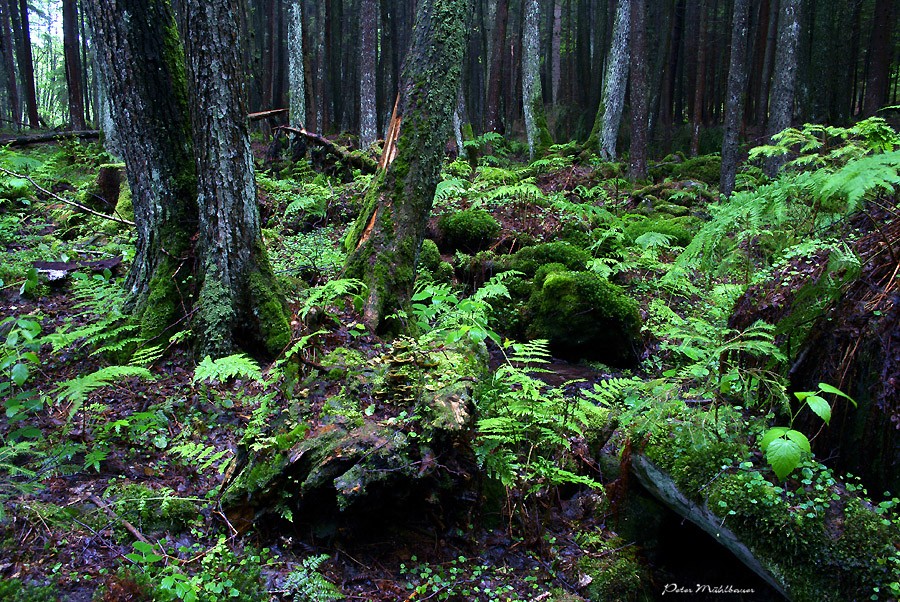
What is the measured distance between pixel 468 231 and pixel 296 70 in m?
9.99

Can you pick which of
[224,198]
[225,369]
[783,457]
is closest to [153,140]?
[224,198]

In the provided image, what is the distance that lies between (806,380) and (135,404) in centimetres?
463

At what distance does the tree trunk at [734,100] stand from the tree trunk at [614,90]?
4037 millimetres

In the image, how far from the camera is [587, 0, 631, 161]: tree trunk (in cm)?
1545

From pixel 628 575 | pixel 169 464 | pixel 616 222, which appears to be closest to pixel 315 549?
pixel 169 464

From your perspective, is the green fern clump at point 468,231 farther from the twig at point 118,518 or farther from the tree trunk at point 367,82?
the tree trunk at point 367,82

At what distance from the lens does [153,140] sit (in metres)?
4.61

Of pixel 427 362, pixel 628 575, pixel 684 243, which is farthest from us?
pixel 684 243

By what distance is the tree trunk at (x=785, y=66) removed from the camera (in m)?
10.7

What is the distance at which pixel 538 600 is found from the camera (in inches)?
117

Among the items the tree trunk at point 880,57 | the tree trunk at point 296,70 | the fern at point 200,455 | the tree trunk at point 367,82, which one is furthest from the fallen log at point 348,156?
the tree trunk at point 880,57

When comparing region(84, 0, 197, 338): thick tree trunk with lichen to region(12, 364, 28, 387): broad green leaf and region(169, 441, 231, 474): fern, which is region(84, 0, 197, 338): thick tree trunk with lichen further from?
region(12, 364, 28, 387): broad green leaf

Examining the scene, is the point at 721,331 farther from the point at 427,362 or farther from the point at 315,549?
the point at 315,549

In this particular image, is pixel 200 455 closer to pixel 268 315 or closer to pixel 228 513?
pixel 228 513
